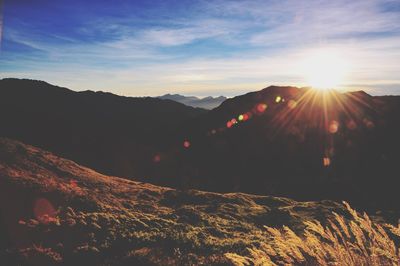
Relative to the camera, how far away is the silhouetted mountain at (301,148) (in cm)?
5847

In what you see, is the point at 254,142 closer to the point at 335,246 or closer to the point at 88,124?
the point at 88,124

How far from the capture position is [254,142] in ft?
234

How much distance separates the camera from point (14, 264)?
1077cm

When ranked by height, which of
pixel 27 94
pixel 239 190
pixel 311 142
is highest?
pixel 27 94

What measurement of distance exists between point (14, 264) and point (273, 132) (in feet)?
215

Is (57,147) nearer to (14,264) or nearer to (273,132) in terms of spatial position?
(273,132)

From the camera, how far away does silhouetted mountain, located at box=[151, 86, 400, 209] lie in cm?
5847

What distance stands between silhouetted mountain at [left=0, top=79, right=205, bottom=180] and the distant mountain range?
9.3 inches

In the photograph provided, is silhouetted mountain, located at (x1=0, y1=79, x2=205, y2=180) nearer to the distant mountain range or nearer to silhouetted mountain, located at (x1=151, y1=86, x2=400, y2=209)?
the distant mountain range

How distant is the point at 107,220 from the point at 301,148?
57.8 metres

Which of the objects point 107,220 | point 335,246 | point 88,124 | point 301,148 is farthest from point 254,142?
point 335,246

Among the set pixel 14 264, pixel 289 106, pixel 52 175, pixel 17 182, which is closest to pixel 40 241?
pixel 14 264

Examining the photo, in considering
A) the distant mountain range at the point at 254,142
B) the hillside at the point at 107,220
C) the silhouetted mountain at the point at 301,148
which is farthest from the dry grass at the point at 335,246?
the silhouetted mountain at the point at 301,148

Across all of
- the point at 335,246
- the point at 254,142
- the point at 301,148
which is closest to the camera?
the point at 335,246
